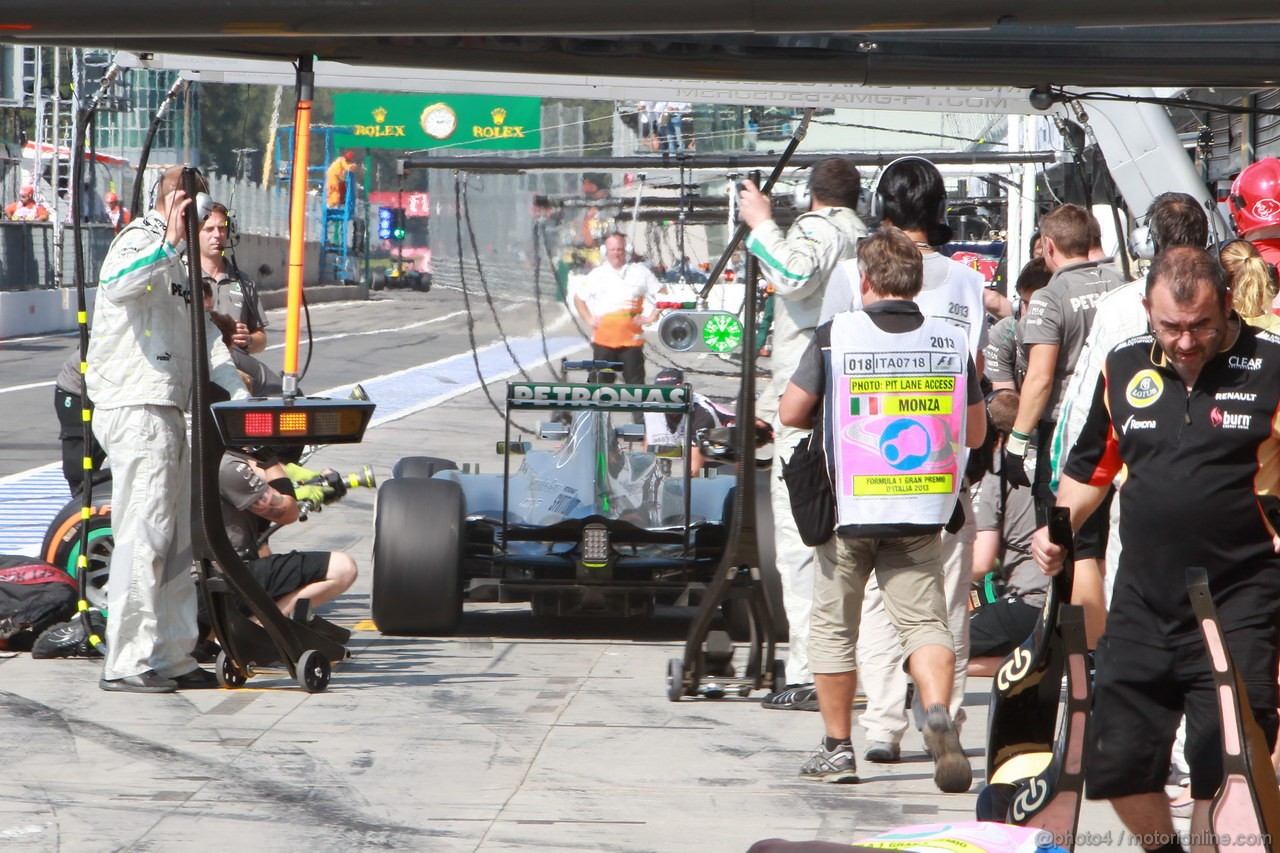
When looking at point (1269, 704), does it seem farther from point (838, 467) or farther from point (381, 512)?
point (381, 512)

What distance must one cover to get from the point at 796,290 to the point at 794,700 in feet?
5.01

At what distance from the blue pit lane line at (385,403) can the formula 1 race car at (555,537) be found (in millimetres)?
1165

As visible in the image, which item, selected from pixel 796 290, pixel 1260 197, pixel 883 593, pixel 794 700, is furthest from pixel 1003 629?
pixel 1260 197

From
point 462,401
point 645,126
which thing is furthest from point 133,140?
point 645,126

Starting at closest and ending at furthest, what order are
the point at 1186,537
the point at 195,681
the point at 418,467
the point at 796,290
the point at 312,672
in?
the point at 1186,537 → the point at 796,290 → the point at 312,672 → the point at 195,681 → the point at 418,467

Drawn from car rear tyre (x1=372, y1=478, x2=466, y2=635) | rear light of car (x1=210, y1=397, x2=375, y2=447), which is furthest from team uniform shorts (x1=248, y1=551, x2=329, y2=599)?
rear light of car (x1=210, y1=397, x2=375, y2=447)

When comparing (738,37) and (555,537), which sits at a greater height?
(738,37)

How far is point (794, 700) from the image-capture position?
6520 millimetres

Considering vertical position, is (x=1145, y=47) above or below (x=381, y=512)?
above

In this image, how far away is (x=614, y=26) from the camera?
2379 mm

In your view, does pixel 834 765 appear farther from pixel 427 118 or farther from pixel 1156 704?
pixel 427 118

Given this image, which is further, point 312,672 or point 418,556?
point 418,556

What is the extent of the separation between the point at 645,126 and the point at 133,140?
287 feet

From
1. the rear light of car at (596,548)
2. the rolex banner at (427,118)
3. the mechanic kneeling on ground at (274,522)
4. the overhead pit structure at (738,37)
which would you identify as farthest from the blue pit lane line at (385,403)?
the rolex banner at (427,118)
